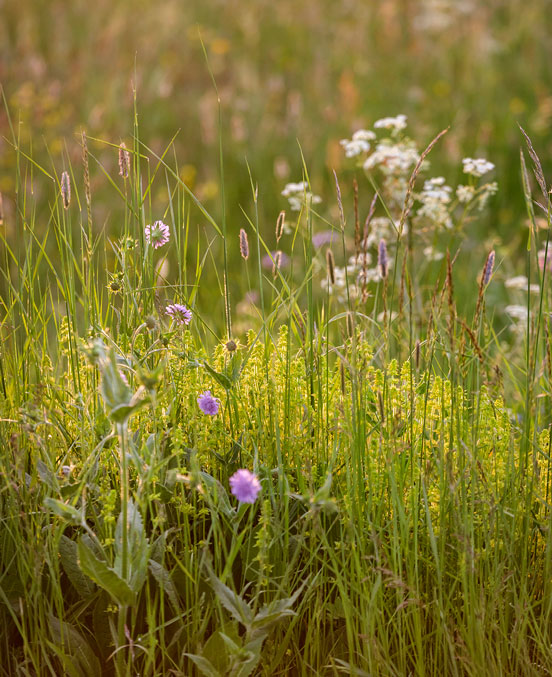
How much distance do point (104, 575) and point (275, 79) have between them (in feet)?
20.1

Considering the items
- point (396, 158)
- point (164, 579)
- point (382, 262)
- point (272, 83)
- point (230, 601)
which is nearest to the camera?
point (230, 601)

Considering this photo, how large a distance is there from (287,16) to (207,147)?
2.77m

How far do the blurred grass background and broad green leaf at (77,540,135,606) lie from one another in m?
3.75

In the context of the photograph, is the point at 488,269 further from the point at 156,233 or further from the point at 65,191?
the point at 65,191

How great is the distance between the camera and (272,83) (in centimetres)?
660

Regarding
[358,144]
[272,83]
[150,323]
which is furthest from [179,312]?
[272,83]

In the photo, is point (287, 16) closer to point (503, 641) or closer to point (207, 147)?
point (207, 147)

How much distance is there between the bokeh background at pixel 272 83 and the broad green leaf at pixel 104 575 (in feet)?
11.9

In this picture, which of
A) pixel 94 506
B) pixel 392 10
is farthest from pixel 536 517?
pixel 392 10

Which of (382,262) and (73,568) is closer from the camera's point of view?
(73,568)

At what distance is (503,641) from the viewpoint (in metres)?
1.34

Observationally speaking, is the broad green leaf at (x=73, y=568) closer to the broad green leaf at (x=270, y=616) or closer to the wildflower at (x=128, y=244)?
the broad green leaf at (x=270, y=616)

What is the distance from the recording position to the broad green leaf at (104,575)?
3.66 ft

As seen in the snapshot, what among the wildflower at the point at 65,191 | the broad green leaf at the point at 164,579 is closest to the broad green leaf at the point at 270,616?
the broad green leaf at the point at 164,579
